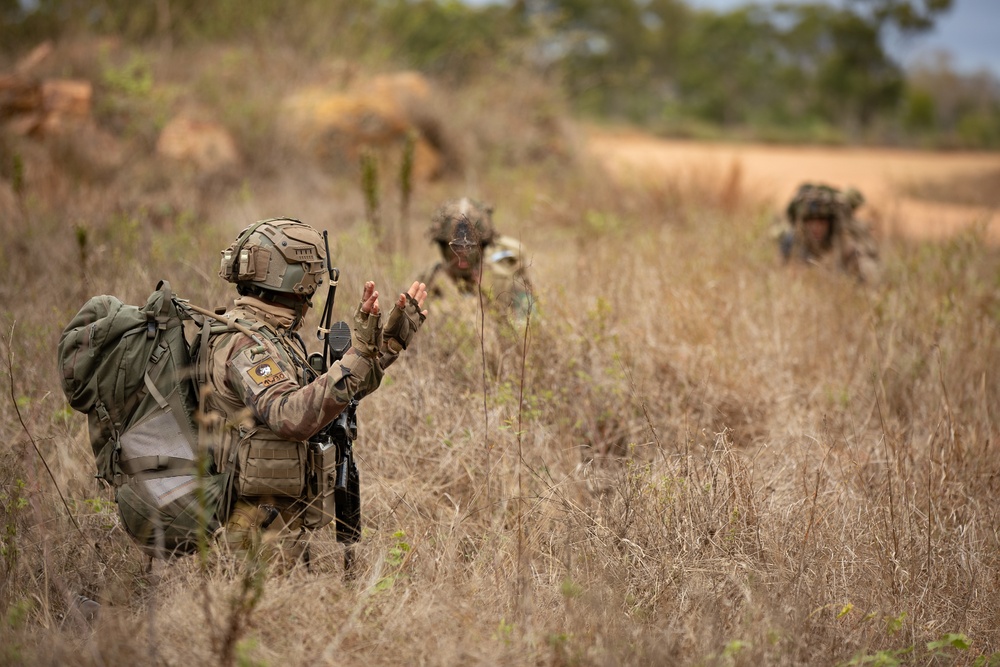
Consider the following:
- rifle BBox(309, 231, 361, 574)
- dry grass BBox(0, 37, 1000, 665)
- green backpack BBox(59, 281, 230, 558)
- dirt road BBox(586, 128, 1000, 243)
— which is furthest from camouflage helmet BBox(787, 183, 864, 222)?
green backpack BBox(59, 281, 230, 558)

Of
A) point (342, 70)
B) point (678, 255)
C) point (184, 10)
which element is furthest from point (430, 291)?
point (184, 10)

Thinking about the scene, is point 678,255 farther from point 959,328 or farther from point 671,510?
point 671,510

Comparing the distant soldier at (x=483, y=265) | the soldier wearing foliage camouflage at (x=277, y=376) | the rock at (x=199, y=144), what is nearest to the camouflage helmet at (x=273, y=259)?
the soldier wearing foliage camouflage at (x=277, y=376)

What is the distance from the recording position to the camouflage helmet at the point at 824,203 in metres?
6.08

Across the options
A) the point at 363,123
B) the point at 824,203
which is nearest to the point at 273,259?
the point at 824,203

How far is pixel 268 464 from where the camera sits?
2.66 metres

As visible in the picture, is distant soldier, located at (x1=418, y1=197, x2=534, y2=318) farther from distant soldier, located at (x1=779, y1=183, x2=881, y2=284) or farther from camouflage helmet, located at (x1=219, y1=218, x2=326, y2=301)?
distant soldier, located at (x1=779, y1=183, x2=881, y2=284)

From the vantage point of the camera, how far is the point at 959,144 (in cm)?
1817

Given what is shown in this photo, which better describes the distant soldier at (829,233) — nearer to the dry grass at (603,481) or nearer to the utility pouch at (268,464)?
the dry grass at (603,481)

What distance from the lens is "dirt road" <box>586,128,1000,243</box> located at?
325 inches

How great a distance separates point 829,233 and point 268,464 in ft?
16.0

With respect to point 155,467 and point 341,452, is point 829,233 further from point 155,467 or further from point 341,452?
point 155,467

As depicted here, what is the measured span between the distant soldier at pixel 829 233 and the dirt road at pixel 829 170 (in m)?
0.69

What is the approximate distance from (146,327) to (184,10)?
10.2 meters
